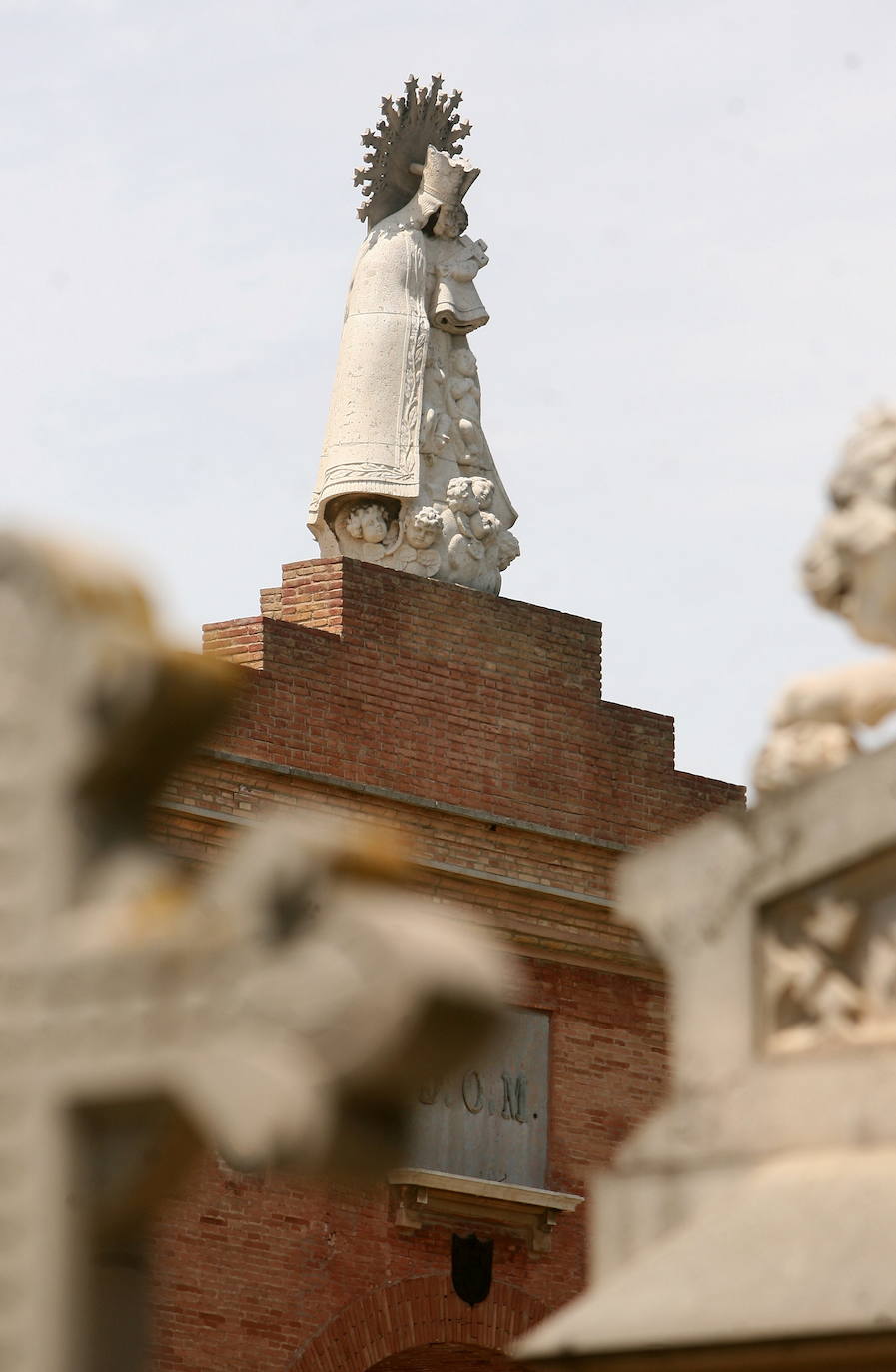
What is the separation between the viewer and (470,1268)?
18.5 metres

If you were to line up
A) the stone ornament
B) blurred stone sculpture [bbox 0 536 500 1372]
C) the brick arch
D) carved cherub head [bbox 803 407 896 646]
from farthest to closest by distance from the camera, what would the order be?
the brick arch < carved cherub head [bbox 803 407 896 646] < the stone ornament < blurred stone sculpture [bbox 0 536 500 1372]

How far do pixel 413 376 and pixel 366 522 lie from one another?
1.06 m

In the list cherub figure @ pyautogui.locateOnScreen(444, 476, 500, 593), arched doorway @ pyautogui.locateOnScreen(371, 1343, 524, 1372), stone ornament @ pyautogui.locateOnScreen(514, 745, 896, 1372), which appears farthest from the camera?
cherub figure @ pyautogui.locateOnScreen(444, 476, 500, 593)

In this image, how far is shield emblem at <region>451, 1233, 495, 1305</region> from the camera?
18453mm

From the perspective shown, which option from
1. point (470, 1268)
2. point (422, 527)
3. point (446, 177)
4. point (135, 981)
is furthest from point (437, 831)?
point (135, 981)

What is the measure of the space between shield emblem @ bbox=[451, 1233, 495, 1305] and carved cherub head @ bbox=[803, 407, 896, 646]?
1367cm

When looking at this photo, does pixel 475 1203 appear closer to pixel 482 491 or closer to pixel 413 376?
pixel 482 491

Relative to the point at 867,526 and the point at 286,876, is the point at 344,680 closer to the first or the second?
the point at 867,526

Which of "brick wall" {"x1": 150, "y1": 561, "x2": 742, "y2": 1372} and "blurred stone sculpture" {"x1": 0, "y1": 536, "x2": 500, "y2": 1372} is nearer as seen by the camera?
"blurred stone sculpture" {"x1": 0, "y1": 536, "x2": 500, "y2": 1372}

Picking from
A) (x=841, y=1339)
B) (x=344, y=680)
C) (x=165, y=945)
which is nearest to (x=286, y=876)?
(x=165, y=945)

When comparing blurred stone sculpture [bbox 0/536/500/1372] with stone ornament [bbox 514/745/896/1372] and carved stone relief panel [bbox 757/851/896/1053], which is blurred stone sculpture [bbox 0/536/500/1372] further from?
carved stone relief panel [bbox 757/851/896/1053]

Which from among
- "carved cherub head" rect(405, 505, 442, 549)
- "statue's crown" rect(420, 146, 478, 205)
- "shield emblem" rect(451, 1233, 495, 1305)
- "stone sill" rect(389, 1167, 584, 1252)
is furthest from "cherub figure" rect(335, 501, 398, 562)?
"shield emblem" rect(451, 1233, 495, 1305)

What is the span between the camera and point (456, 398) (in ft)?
65.8

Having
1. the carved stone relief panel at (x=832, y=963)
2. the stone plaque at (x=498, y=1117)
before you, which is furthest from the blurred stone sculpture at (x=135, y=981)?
the stone plaque at (x=498, y=1117)
